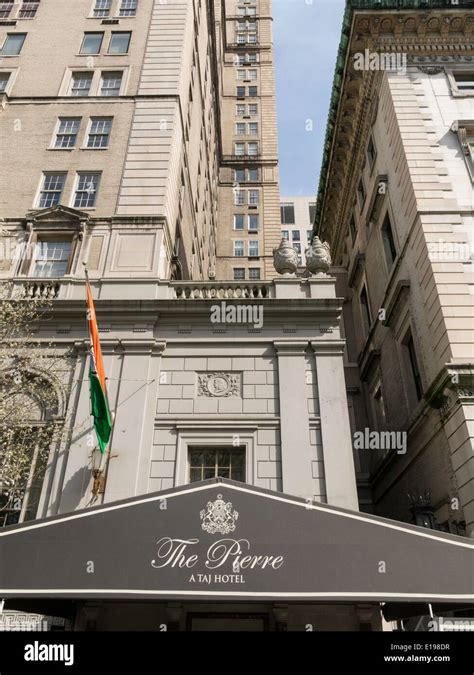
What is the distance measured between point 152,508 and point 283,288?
874cm

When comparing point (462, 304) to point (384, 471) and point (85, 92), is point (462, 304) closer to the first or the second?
point (384, 471)

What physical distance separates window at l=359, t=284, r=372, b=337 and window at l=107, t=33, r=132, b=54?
16209mm

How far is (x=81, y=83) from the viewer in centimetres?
2245

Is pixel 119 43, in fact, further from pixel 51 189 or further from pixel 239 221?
pixel 239 221

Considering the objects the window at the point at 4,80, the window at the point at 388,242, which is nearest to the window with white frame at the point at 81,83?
the window at the point at 4,80

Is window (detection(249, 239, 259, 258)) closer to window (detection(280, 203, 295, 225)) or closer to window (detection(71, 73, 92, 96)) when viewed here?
window (detection(71, 73, 92, 96))

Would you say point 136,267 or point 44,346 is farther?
point 136,267

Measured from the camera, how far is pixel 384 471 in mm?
21031

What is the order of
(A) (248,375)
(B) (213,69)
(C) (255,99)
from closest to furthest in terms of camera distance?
(A) (248,375)
(B) (213,69)
(C) (255,99)

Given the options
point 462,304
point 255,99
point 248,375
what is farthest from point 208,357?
point 255,99

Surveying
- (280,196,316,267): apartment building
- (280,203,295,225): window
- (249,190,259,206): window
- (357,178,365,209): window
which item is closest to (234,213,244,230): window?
(249,190,259,206): window

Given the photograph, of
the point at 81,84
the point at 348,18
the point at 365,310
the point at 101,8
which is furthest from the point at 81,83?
the point at 365,310

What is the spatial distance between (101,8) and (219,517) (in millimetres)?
25607

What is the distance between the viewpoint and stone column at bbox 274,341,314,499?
12.9m
